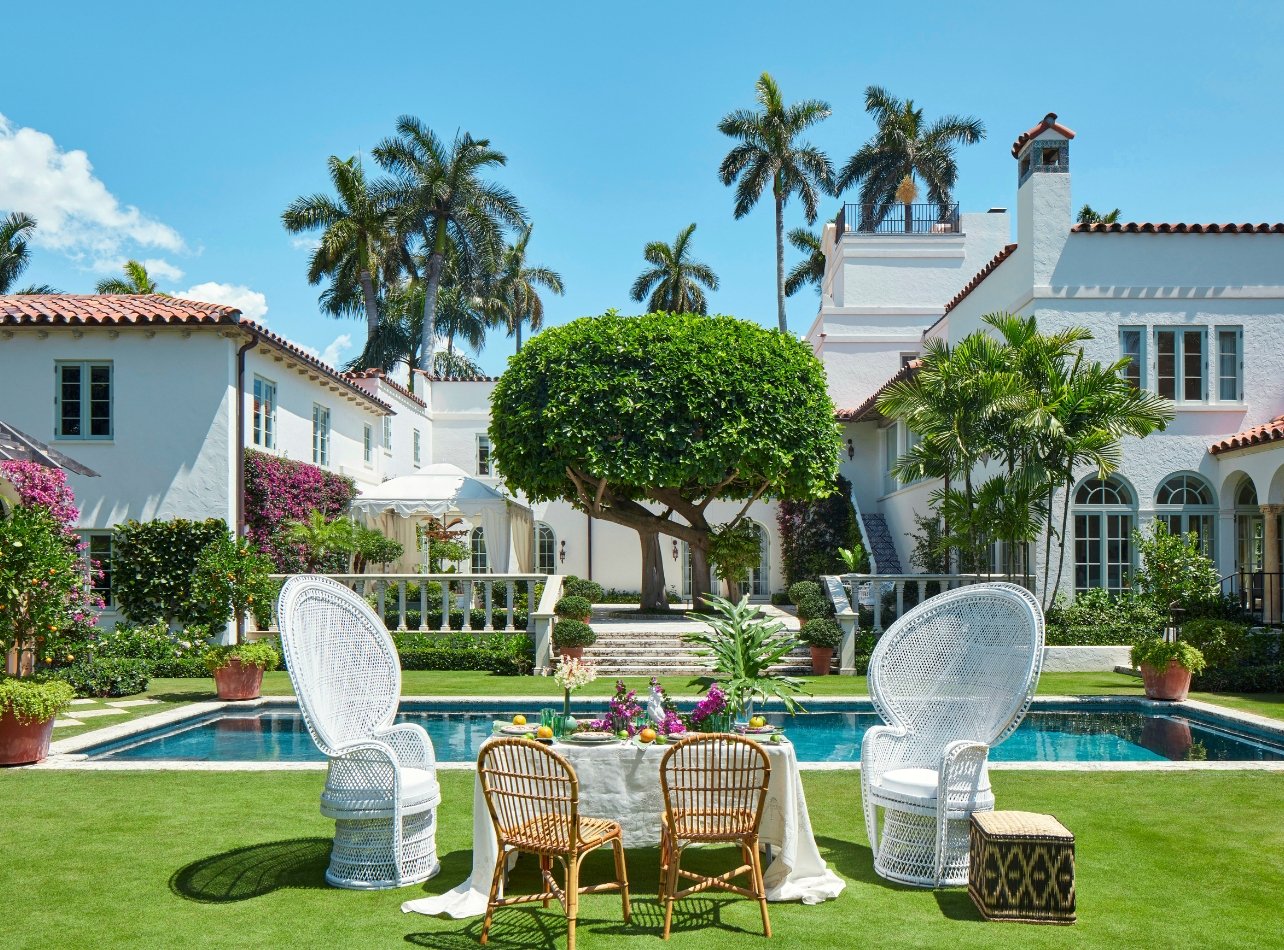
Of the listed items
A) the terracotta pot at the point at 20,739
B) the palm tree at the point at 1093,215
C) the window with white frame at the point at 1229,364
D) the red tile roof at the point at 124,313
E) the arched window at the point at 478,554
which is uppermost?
the palm tree at the point at 1093,215

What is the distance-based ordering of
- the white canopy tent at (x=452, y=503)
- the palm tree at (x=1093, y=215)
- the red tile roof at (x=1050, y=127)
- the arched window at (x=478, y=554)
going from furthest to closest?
the palm tree at (x=1093, y=215)
the arched window at (x=478, y=554)
the white canopy tent at (x=452, y=503)
the red tile roof at (x=1050, y=127)

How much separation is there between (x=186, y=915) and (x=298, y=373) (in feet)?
61.4

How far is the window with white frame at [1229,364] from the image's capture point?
1933 centimetres

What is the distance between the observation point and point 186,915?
5.70 meters

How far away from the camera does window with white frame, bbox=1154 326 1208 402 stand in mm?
19328

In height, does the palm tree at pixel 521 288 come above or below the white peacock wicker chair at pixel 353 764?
above

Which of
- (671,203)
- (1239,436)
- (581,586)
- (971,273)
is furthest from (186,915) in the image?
(671,203)

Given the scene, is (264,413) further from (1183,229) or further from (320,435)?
(1183,229)

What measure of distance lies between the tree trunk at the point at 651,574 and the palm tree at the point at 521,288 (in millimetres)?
25578

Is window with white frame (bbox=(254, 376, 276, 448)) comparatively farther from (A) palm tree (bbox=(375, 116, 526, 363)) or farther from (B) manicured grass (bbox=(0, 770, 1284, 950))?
(A) palm tree (bbox=(375, 116, 526, 363))

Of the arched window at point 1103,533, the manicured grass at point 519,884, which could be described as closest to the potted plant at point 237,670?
the manicured grass at point 519,884

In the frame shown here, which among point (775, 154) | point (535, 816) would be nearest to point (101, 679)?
point (535, 816)

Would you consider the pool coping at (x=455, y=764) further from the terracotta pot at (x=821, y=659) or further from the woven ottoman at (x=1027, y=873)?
the woven ottoman at (x=1027, y=873)

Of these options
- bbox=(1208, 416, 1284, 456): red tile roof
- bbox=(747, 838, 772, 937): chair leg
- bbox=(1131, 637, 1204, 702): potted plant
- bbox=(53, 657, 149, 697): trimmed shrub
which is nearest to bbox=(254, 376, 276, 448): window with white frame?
bbox=(53, 657, 149, 697): trimmed shrub
